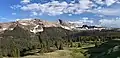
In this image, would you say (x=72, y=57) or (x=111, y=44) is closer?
(x=111, y=44)

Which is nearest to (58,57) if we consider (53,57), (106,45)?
(53,57)

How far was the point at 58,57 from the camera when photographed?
486 feet

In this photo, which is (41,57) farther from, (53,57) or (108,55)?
(108,55)

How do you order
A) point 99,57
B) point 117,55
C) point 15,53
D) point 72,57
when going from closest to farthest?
point 117,55 < point 99,57 < point 72,57 < point 15,53

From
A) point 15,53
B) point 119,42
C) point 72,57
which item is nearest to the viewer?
point 119,42

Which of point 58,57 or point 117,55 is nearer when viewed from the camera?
point 117,55

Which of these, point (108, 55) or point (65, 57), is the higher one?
point (108, 55)

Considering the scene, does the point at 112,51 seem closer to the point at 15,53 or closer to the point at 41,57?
the point at 41,57

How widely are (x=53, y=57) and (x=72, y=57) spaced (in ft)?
38.0

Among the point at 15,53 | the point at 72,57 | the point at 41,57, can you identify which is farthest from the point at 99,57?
the point at 15,53

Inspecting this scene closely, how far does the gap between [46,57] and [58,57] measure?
7.72 m

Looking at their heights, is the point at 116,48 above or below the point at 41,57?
above

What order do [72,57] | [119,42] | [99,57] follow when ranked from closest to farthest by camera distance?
[99,57] → [119,42] → [72,57]

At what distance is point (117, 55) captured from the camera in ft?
72.4
